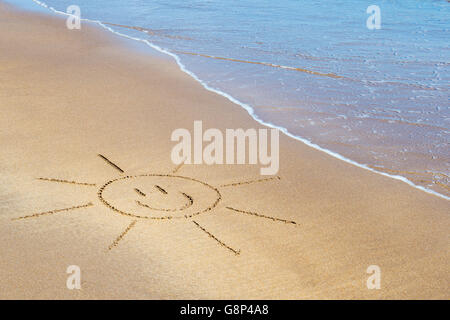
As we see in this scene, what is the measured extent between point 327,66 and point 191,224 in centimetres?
614

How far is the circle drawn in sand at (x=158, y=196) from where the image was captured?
3688mm

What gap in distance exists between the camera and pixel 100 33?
10906 millimetres

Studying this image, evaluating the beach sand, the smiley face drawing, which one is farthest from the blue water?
the smiley face drawing

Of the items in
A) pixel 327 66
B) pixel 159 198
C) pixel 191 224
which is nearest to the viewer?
pixel 191 224

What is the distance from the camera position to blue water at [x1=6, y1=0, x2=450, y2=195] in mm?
5703

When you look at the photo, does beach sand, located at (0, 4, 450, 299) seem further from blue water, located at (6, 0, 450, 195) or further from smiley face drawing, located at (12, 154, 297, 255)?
blue water, located at (6, 0, 450, 195)

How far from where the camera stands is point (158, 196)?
154 inches

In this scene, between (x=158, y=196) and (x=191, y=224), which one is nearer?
(x=191, y=224)

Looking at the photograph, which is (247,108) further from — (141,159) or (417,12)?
(417,12)

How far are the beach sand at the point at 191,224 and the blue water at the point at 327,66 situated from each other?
0.66 metres

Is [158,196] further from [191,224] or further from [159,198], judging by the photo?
[191,224]

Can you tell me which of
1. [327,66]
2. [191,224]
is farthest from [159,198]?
[327,66]

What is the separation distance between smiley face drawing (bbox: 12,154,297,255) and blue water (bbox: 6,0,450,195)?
5.86ft

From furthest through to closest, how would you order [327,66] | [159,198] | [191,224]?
[327,66], [159,198], [191,224]
